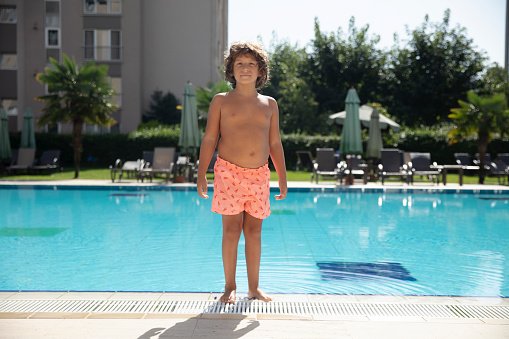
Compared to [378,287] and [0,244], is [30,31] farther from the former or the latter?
[378,287]

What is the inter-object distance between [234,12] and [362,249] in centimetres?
3731

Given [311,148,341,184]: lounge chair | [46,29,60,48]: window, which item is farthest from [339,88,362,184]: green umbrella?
[46,29,60,48]: window

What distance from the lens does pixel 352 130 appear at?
50.9 ft

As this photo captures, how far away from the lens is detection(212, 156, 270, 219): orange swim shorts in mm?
3486

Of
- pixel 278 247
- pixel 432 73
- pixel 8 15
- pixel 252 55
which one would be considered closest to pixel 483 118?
pixel 278 247

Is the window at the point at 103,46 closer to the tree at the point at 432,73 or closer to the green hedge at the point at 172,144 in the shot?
the green hedge at the point at 172,144

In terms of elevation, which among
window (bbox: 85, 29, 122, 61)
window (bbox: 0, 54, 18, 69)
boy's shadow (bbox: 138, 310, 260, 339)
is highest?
window (bbox: 85, 29, 122, 61)

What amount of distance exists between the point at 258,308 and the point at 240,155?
3.23 ft

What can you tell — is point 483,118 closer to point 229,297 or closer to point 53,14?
point 229,297

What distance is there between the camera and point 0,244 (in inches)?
253

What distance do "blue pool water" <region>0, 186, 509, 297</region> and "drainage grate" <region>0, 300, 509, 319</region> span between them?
93 centimetres

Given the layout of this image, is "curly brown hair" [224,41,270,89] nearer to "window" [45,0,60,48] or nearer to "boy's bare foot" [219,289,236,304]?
"boy's bare foot" [219,289,236,304]

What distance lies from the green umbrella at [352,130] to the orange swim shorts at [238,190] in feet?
40.3

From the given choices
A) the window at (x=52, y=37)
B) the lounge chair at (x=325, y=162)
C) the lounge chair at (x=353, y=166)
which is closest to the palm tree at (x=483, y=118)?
the lounge chair at (x=353, y=166)
